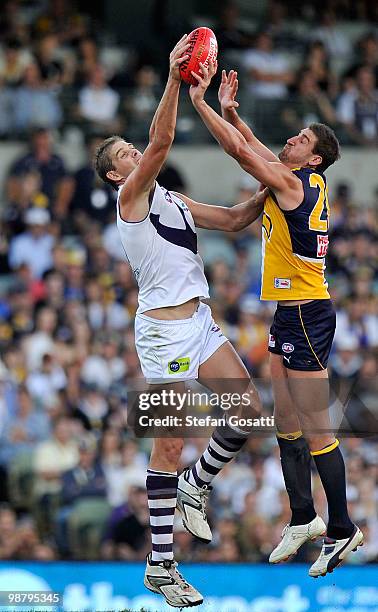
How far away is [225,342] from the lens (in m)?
9.69

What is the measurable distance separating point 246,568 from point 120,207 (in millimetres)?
3911

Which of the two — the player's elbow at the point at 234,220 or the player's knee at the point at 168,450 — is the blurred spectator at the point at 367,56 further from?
the player's knee at the point at 168,450

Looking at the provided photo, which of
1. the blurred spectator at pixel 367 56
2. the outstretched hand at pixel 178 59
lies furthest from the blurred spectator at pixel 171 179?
the outstretched hand at pixel 178 59

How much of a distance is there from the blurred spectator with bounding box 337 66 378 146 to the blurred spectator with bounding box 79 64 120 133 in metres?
3.13

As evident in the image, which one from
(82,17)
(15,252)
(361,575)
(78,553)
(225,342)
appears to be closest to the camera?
(225,342)

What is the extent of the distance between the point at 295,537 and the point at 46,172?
8323mm

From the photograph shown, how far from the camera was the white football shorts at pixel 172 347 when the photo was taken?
9367mm

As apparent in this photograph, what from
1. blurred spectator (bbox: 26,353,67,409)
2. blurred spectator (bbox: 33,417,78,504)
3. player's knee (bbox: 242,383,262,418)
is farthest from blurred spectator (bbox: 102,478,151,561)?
player's knee (bbox: 242,383,262,418)

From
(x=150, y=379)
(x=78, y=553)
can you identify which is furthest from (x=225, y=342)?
(x=78, y=553)

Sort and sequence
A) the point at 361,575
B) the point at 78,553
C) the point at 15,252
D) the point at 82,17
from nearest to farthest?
1. the point at 361,575
2. the point at 78,553
3. the point at 15,252
4. the point at 82,17

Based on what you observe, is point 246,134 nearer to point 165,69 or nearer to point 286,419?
point 286,419

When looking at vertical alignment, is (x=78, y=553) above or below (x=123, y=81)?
below

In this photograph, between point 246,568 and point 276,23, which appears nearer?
point 246,568

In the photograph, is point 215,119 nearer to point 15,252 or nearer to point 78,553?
point 78,553
